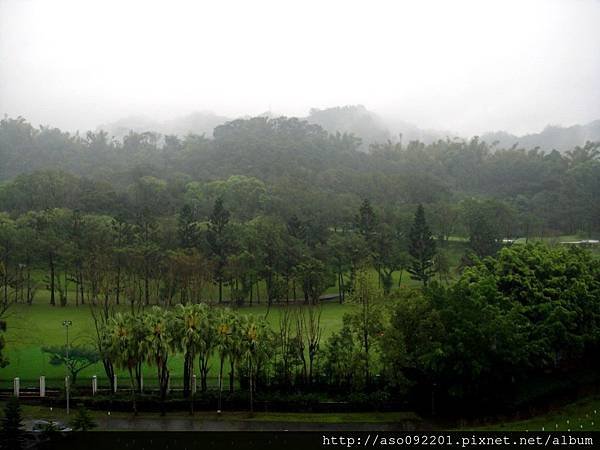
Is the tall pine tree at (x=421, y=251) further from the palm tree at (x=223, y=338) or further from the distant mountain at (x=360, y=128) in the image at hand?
the distant mountain at (x=360, y=128)

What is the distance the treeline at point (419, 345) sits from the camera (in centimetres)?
2380

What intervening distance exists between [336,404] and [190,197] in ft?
154

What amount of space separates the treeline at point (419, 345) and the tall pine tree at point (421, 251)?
21.1m

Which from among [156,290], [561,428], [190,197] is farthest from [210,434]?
[190,197]

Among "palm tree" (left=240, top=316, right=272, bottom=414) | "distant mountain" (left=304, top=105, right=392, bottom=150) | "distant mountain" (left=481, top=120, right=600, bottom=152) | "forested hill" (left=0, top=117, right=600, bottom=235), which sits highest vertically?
"distant mountain" (left=304, top=105, right=392, bottom=150)

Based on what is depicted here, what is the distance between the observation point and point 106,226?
1975 inches

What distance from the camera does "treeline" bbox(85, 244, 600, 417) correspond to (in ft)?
78.1

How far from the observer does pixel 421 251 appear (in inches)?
1956

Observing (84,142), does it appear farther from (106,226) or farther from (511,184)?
(511,184)

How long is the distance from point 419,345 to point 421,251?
86.0ft

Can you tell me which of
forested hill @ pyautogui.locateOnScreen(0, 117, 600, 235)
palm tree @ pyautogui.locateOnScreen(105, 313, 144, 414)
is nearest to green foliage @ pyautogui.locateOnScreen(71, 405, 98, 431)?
palm tree @ pyautogui.locateOnScreen(105, 313, 144, 414)

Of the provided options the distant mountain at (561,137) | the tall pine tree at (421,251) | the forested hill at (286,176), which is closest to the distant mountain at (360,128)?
the distant mountain at (561,137)

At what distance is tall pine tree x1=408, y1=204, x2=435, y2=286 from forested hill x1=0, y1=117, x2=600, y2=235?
378 inches

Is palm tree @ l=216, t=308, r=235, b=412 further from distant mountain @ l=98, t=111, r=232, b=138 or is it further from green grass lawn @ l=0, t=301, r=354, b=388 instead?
distant mountain @ l=98, t=111, r=232, b=138
